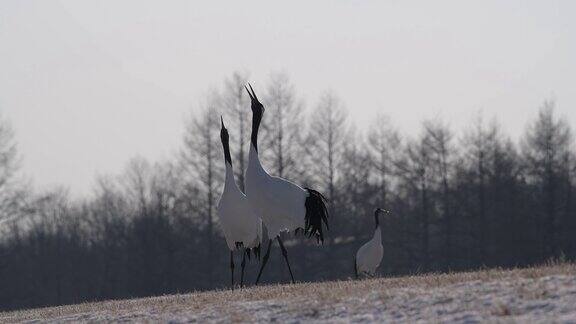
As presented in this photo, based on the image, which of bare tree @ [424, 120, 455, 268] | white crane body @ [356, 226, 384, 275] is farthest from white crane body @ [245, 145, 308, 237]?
bare tree @ [424, 120, 455, 268]

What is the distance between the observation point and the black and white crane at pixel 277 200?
60.5ft

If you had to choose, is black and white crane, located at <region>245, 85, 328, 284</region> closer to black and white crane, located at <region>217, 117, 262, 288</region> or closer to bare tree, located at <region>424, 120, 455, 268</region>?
black and white crane, located at <region>217, 117, 262, 288</region>

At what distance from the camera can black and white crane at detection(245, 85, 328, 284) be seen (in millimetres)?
18453

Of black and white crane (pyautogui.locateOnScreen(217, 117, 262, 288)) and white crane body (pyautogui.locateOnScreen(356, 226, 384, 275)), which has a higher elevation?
black and white crane (pyautogui.locateOnScreen(217, 117, 262, 288))

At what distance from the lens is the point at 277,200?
18.6 metres

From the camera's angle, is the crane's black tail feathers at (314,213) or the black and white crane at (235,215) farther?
the black and white crane at (235,215)

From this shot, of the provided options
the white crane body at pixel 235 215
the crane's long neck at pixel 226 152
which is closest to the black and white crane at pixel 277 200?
the white crane body at pixel 235 215

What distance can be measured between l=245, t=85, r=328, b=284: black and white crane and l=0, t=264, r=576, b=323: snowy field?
4.20 meters

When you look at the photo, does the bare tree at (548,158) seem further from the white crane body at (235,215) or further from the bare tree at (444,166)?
the white crane body at (235,215)

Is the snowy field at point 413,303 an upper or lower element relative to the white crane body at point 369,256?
lower

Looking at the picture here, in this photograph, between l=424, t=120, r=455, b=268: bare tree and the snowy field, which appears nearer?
the snowy field

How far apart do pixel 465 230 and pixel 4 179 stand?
23979 millimetres

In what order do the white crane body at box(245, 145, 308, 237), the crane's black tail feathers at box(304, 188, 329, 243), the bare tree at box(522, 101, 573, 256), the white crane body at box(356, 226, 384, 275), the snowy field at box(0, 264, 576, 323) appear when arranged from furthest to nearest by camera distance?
the bare tree at box(522, 101, 573, 256) < the white crane body at box(356, 226, 384, 275) < the crane's black tail feathers at box(304, 188, 329, 243) < the white crane body at box(245, 145, 308, 237) < the snowy field at box(0, 264, 576, 323)

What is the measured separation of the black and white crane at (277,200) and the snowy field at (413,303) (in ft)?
13.8
